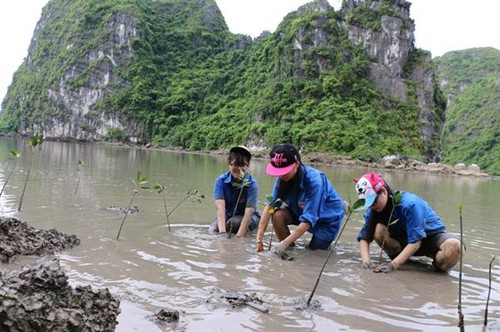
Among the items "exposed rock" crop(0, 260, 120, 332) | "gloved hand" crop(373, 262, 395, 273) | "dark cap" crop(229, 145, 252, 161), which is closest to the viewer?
"exposed rock" crop(0, 260, 120, 332)

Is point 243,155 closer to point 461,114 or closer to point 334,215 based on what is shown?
point 334,215

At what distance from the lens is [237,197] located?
627 centimetres

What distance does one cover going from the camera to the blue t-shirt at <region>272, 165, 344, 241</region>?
4805 millimetres

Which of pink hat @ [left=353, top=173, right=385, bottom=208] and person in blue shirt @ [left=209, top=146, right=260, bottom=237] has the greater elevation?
pink hat @ [left=353, top=173, right=385, bottom=208]

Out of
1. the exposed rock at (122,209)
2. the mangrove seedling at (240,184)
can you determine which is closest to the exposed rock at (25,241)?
the mangrove seedling at (240,184)

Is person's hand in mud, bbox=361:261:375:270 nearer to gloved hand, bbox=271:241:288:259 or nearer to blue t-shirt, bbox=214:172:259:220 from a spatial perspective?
gloved hand, bbox=271:241:288:259

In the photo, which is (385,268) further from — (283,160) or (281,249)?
(283,160)

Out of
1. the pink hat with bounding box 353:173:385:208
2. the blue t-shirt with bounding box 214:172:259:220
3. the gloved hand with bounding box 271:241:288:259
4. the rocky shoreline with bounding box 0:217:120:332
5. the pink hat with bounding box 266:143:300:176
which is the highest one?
the pink hat with bounding box 266:143:300:176

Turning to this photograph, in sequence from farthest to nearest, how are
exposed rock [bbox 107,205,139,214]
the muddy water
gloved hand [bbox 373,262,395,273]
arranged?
exposed rock [bbox 107,205,139,214] → gloved hand [bbox 373,262,395,273] → the muddy water

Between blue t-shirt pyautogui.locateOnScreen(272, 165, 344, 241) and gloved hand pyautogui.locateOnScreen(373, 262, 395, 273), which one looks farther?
blue t-shirt pyautogui.locateOnScreen(272, 165, 344, 241)

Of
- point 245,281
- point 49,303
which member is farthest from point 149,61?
point 49,303

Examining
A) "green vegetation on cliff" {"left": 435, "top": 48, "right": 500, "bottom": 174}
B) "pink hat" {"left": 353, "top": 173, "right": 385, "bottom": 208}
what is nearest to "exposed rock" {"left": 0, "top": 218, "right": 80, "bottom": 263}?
"pink hat" {"left": 353, "top": 173, "right": 385, "bottom": 208}

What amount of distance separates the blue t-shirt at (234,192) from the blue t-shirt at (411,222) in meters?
1.65

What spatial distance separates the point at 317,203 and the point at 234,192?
5.57 ft
